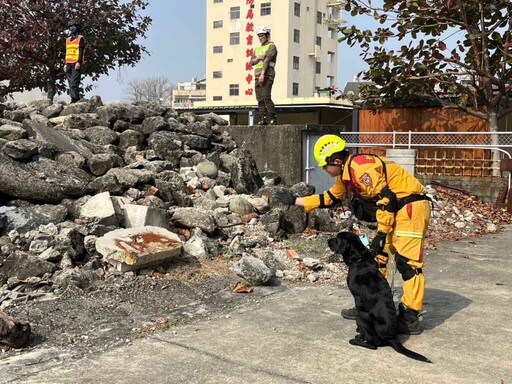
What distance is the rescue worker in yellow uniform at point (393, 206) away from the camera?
4.15 meters

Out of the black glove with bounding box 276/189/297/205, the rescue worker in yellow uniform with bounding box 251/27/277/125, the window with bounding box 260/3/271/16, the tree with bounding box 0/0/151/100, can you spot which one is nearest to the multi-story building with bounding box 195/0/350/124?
the window with bounding box 260/3/271/16

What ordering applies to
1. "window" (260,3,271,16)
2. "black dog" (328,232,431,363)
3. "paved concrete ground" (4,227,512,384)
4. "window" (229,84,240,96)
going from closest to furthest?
1. "paved concrete ground" (4,227,512,384)
2. "black dog" (328,232,431,363)
3. "window" (260,3,271,16)
4. "window" (229,84,240,96)

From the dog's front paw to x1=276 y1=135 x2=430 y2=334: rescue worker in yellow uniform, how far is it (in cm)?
43

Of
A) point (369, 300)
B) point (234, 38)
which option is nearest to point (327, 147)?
point (369, 300)

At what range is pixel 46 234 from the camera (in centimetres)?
567

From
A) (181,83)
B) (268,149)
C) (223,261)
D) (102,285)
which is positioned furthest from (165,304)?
(181,83)

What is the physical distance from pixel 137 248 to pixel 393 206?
103 inches

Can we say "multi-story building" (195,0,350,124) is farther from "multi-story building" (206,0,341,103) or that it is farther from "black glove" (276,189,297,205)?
"black glove" (276,189,297,205)

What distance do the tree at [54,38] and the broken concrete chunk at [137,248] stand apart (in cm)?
993

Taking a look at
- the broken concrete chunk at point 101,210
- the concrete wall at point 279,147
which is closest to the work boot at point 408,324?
the broken concrete chunk at point 101,210

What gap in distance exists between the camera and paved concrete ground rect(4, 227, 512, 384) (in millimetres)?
3365

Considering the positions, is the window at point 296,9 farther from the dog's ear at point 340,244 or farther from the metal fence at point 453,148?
the dog's ear at point 340,244

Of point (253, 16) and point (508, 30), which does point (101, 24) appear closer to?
point (508, 30)

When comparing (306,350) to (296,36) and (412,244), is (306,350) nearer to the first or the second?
(412,244)
